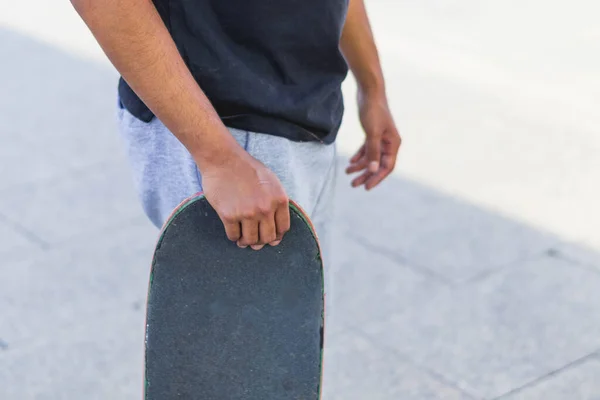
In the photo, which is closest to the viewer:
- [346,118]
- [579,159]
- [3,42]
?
[579,159]

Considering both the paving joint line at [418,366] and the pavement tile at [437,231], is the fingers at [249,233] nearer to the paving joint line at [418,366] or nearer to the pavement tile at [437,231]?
the paving joint line at [418,366]

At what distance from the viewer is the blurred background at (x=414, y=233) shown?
316 centimetres

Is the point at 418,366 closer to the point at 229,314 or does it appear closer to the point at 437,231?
the point at 437,231

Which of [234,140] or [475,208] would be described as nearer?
[234,140]

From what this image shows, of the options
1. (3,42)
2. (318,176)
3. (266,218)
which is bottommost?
(3,42)

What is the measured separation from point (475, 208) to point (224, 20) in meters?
2.60

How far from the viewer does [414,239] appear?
3953 millimetres

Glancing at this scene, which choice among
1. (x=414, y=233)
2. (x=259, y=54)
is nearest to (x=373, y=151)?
(x=259, y=54)

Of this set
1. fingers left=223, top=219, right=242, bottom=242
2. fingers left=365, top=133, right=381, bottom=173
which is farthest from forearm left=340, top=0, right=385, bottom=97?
fingers left=223, top=219, right=242, bottom=242

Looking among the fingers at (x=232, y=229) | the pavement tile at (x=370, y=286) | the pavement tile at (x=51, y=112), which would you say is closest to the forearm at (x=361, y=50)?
the fingers at (x=232, y=229)

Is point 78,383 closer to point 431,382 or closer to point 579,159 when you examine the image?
point 431,382

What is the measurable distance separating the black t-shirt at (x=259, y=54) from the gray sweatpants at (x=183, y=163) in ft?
0.09

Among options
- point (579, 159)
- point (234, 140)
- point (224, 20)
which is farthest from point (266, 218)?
point (579, 159)

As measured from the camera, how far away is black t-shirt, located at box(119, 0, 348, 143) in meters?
1.73
